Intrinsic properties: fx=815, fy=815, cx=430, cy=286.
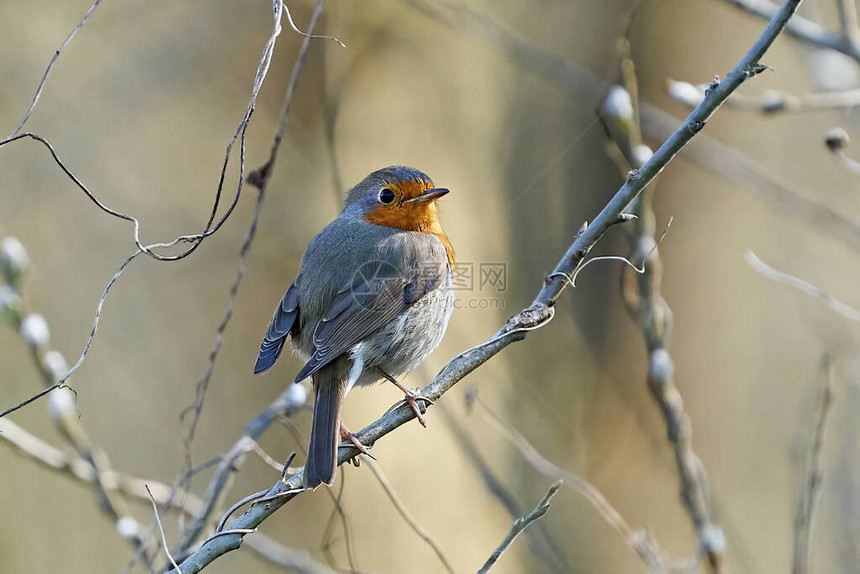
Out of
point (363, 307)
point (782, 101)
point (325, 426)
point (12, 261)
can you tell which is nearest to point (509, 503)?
point (325, 426)

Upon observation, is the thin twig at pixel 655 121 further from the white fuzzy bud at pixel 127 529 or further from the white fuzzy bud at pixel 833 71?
the white fuzzy bud at pixel 127 529

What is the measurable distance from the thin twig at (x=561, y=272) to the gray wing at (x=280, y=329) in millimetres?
782

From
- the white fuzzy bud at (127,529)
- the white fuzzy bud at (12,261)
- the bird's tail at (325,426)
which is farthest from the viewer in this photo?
the white fuzzy bud at (12,261)

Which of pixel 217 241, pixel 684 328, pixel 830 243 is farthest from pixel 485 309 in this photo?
pixel 830 243

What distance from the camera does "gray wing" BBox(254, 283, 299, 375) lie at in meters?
3.27

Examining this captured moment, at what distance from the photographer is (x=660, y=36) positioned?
521 centimetres

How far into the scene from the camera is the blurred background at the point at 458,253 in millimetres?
5148

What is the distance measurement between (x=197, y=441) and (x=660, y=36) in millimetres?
4042

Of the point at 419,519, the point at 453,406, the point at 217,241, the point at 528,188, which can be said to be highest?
the point at 217,241

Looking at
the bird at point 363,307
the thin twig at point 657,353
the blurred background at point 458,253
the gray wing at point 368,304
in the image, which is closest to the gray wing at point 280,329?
the bird at point 363,307

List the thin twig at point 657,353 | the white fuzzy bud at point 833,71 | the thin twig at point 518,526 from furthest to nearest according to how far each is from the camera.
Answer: the white fuzzy bud at point 833,71 < the thin twig at point 657,353 < the thin twig at point 518,526

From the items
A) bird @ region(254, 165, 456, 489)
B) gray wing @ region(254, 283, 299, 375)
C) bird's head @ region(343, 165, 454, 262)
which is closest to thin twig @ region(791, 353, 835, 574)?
bird @ region(254, 165, 456, 489)

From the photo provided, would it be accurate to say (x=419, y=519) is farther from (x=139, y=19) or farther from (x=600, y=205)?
(x=139, y=19)

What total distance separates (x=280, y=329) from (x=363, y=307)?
1.21 feet
